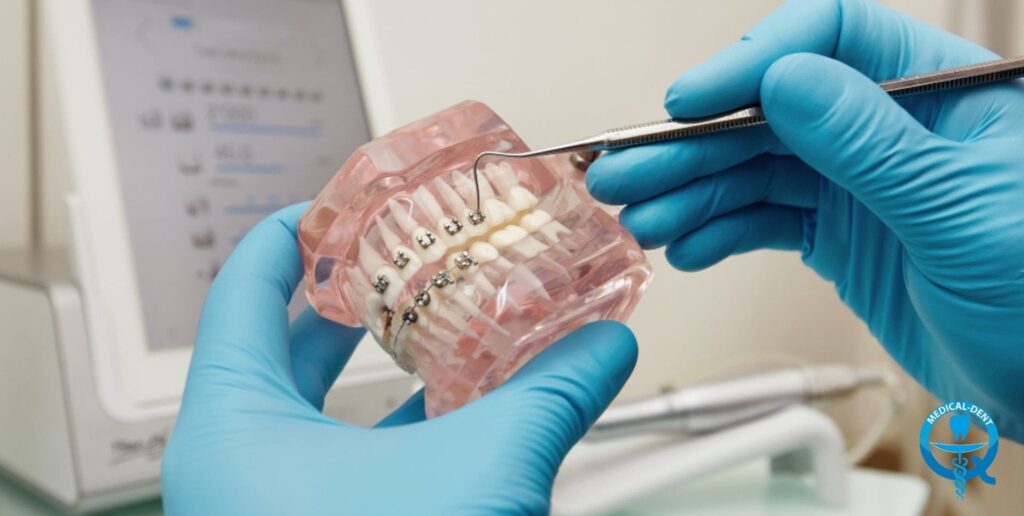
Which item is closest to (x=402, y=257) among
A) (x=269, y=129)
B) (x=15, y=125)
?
(x=269, y=129)

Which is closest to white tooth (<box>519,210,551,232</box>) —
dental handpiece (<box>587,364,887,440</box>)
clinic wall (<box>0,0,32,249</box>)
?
dental handpiece (<box>587,364,887,440</box>)

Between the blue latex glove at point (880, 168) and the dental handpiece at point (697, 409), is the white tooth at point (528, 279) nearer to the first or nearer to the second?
the blue latex glove at point (880, 168)

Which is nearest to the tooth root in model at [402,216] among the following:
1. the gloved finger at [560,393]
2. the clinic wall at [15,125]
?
the gloved finger at [560,393]

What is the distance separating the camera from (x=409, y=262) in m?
0.51

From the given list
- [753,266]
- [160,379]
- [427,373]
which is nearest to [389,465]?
[427,373]

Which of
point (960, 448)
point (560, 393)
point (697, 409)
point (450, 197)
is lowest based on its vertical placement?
point (697, 409)

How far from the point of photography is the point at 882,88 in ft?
1.88

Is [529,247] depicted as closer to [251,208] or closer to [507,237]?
[507,237]

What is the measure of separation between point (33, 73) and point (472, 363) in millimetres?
896

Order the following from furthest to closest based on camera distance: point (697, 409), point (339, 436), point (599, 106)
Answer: point (599, 106)
point (697, 409)
point (339, 436)

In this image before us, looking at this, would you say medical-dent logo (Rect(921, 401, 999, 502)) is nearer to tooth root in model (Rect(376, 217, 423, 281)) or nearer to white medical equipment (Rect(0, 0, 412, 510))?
tooth root in model (Rect(376, 217, 423, 281))

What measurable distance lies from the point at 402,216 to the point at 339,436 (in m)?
0.14

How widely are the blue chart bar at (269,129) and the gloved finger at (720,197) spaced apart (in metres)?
0.43

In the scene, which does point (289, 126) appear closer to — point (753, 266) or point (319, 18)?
point (319, 18)
